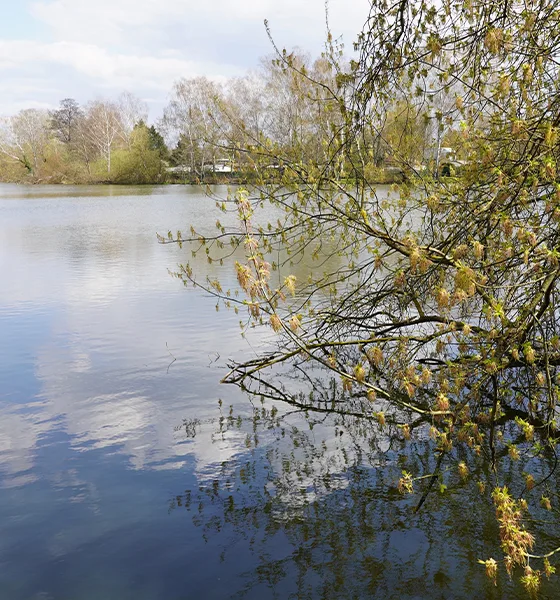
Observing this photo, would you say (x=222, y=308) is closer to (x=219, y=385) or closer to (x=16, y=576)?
(x=219, y=385)

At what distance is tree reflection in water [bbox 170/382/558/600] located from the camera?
12.0ft

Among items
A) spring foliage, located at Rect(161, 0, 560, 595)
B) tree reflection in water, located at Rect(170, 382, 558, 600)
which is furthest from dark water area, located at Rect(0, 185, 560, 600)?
spring foliage, located at Rect(161, 0, 560, 595)

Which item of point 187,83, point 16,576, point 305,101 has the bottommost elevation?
point 16,576

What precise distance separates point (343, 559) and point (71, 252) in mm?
14114

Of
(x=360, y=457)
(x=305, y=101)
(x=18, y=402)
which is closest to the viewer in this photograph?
(x=360, y=457)

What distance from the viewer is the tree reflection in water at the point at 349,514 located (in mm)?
3668

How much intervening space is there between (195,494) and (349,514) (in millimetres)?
1107

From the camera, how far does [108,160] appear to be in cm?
6331

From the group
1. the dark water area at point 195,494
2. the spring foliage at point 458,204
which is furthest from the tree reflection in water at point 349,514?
the spring foliage at point 458,204

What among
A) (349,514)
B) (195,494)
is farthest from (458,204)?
(195,494)

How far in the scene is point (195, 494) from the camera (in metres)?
4.62

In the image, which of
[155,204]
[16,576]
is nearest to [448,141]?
[16,576]

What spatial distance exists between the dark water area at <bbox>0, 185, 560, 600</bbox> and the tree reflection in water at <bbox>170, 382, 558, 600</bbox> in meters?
0.01

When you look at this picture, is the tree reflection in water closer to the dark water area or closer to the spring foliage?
the dark water area
